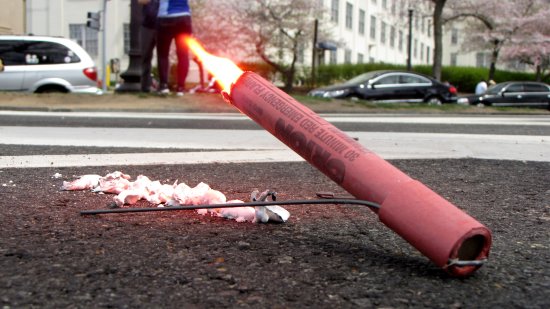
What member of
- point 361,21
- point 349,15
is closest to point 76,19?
point 349,15

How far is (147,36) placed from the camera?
38.0 feet

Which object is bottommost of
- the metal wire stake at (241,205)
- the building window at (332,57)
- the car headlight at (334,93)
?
the car headlight at (334,93)

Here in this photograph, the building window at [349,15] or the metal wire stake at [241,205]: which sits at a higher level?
the building window at [349,15]

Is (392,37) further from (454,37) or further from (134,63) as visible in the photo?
(134,63)

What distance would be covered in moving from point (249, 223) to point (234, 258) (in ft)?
1.62

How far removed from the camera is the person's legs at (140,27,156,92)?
11594 millimetres

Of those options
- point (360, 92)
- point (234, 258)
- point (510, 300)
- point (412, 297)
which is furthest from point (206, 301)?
point (360, 92)

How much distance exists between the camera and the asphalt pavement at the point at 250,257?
141 centimetres

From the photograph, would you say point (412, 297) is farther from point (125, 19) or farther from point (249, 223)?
point (125, 19)

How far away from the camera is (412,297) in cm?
143

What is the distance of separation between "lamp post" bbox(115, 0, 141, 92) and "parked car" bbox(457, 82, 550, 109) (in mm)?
11415

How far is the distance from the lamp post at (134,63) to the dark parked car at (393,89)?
5183 millimetres

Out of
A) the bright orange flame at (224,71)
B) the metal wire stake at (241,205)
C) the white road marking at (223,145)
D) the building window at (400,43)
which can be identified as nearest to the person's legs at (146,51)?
the white road marking at (223,145)

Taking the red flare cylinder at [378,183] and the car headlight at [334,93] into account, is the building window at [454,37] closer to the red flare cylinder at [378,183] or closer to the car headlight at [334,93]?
the car headlight at [334,93]
